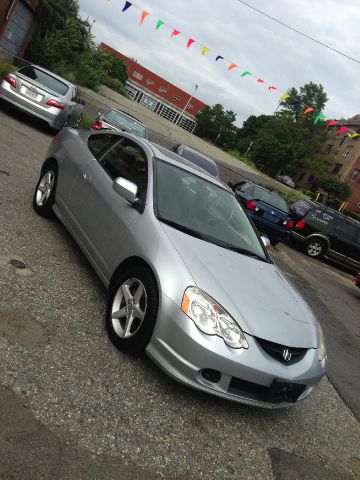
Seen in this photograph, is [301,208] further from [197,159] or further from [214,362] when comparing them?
[214,362]

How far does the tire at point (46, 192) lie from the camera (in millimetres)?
5496

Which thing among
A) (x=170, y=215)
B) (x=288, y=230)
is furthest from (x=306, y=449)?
(x=288, y=230)

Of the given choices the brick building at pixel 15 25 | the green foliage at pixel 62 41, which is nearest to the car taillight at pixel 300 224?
the brick building at pixel 15 25

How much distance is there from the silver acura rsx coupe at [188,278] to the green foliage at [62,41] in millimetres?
21084

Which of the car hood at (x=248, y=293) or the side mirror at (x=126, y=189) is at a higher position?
the side mirror at (x=126, y=189)

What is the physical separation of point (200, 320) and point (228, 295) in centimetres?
35

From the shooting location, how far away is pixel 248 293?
3527 mm

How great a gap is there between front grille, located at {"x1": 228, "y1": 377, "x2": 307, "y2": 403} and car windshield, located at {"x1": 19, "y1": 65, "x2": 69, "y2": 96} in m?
10.3

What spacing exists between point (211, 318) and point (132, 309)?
2.36ft

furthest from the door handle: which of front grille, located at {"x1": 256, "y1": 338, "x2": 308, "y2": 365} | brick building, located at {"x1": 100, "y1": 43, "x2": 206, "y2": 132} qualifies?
brick building, located at {"x1": 100, "y1": 43, "x2": 206, "y2": 132}

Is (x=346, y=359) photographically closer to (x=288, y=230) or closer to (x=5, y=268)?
(x=5, y=268)

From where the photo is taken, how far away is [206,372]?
312cm

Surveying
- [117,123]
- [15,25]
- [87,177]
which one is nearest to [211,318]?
[87,177]

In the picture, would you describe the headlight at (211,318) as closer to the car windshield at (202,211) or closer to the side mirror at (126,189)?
the car windshield at (202,211)
